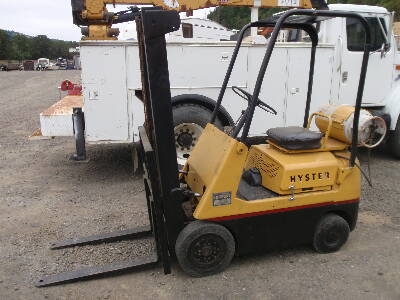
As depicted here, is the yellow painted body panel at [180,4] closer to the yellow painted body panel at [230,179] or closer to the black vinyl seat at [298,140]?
the yellow painted body panel at [230,179]

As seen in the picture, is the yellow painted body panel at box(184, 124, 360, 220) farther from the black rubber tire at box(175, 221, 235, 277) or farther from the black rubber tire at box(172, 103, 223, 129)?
the black rubber tire at box(172, 103, 223, 129)

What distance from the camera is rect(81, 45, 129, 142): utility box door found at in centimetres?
524

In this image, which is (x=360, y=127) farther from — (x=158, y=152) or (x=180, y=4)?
(x=180, y=4)

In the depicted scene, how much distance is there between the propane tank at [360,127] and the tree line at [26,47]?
266 ft

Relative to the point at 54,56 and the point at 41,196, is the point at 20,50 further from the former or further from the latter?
the point at 41,196

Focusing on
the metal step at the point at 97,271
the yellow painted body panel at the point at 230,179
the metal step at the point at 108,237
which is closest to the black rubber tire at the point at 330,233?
the yellow painted body panel at the point at 230,179

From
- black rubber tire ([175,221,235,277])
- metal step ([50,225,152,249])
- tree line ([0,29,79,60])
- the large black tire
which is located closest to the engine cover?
black rubber tire ([175,221,235,277])

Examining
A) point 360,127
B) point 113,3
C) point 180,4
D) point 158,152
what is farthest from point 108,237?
point 180,4

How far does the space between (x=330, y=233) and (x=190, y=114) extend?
8.49 ft

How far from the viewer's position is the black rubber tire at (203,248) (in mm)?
3223

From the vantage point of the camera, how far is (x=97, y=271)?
3348 millimetres

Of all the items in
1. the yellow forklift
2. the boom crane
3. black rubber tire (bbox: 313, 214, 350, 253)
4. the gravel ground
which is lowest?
the gravel ground

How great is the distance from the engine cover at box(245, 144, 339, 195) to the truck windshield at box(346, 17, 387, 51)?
10.6ft

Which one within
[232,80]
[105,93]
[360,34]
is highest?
[360,34]
